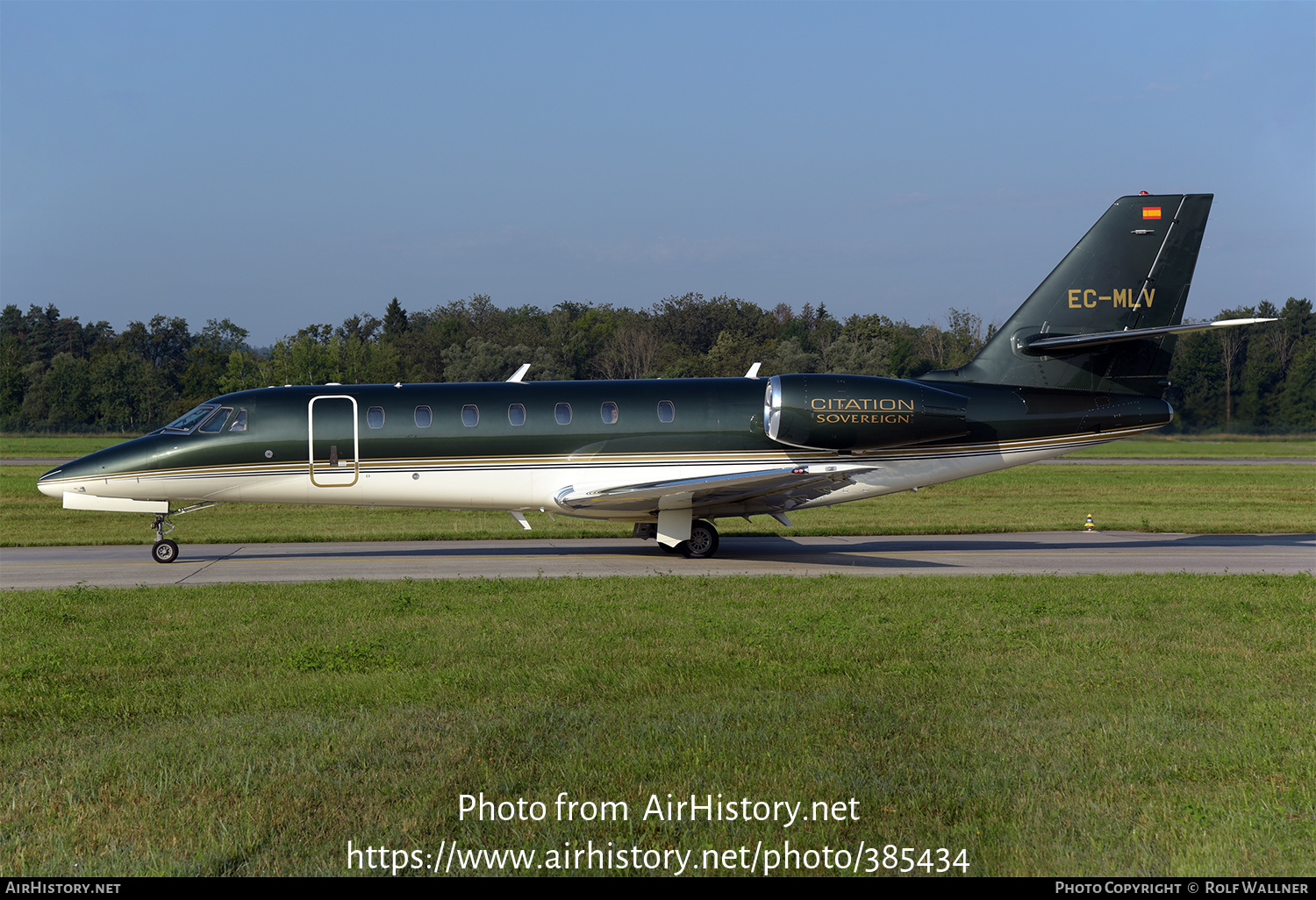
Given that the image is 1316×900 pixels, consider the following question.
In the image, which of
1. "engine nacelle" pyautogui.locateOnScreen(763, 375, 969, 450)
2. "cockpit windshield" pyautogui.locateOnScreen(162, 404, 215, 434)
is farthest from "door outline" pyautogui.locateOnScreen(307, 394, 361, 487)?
"engine nacelle" pyautogui.locateOnScreen(763, 375, 969, 450)

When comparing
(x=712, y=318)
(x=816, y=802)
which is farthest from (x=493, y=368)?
(x=816, y=802)

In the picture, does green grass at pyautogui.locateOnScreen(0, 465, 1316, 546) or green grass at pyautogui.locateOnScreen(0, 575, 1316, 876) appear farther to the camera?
green grass at pyautogui.locateOnScreen(0, 465, 1316, 546)

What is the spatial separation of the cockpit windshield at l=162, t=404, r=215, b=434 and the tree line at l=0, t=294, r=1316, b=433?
47317 millimetres

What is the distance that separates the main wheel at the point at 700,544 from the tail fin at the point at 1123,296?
660cm

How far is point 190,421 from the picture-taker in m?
18.7

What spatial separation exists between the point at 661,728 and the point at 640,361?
7046 cm

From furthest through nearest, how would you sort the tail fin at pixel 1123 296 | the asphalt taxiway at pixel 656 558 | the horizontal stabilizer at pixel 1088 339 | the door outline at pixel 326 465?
the tail fin at pixel 1123 296 → the door outline at pixel 326 465 → the horizontal stabilizer at pixel 1088 339 → the asphalt taxiway at pixel 656 558

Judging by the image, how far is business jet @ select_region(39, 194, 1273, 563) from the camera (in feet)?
59.9

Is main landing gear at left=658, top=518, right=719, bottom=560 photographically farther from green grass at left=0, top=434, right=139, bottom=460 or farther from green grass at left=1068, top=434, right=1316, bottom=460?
green grass at left=0, top=434, right=139, bottom=460

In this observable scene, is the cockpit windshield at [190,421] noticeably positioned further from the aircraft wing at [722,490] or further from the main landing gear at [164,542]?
the aircraft wing at [722,490]

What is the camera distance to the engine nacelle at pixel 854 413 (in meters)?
18.1

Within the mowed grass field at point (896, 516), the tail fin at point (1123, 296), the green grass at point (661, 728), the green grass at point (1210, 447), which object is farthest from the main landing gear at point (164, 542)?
the green grass at point (1210, 447)

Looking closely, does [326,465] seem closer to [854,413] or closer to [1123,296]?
[854,413]
